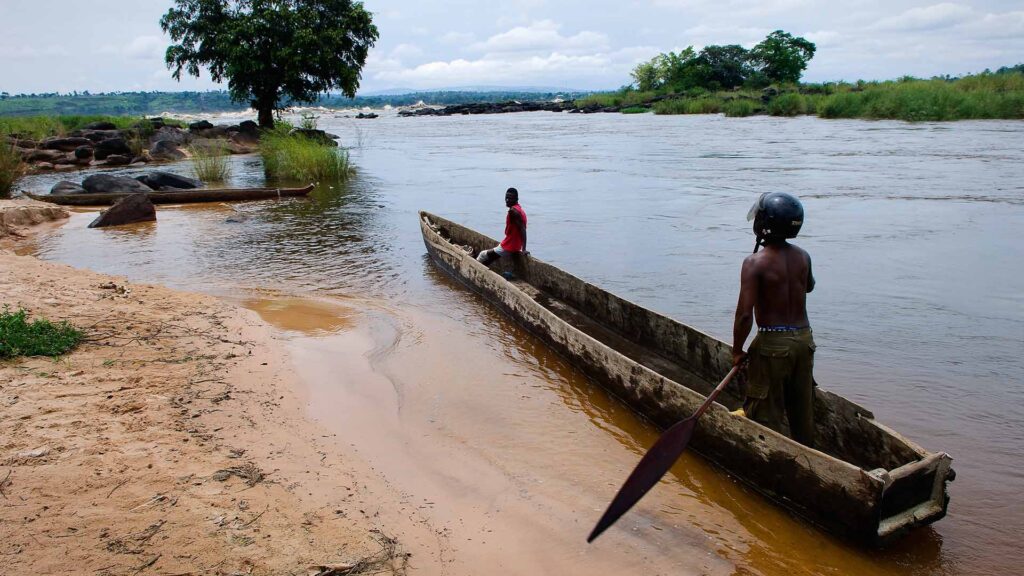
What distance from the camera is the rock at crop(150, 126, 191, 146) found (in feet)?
91.1

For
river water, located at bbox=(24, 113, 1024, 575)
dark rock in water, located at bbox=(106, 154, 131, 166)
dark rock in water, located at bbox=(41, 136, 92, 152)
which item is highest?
dark rock in water, located at bbox=(41, 136, 92, 152)

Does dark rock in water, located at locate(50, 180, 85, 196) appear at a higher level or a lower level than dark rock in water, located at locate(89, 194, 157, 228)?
higher

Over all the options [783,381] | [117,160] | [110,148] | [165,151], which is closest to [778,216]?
[783,381]

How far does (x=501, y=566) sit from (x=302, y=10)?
99.2 ft

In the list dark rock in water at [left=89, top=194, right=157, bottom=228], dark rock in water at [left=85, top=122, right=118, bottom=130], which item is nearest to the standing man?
dark rock in water at [left=89, top=194, right=157, bottom=228]

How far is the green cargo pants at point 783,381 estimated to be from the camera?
3.68m

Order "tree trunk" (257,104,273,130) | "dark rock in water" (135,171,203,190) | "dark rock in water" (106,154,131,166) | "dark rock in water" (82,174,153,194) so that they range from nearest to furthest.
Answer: "dark rock in water" (82,174,153,194)
"dark rock in water" (135,171,203,190)
"dark rock in water" (106,154,131,166)
"tree trunk" (257,104,273,130)

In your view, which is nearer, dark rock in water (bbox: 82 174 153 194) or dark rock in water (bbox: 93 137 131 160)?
dark rock in water (bbox: 82 174 153 194)

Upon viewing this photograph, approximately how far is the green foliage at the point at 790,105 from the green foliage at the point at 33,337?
41.3m

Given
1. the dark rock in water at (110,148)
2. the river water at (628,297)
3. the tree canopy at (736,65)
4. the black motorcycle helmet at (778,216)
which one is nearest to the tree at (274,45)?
the dark rock in water at (110,148)

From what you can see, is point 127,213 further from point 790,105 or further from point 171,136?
point 790,105

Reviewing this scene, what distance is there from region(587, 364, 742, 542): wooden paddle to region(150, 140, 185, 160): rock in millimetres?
27707

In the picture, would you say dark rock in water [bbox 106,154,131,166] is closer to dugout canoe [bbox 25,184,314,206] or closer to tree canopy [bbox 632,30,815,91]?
dugout canoe [bbox 25,184,314,206]

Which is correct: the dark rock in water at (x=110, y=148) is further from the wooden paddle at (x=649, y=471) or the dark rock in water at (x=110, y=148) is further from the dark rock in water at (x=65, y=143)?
the wooden paddle at (x=649, y=471)
